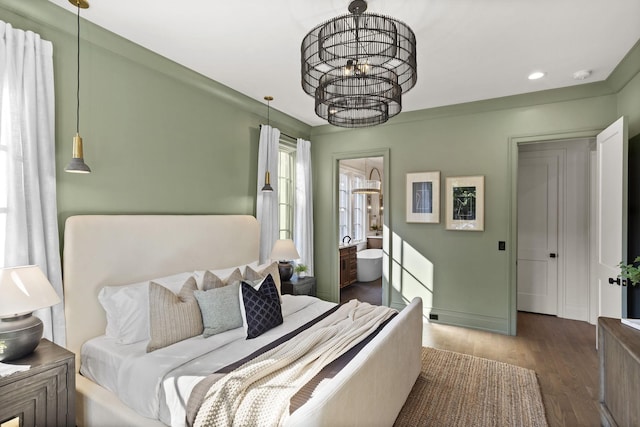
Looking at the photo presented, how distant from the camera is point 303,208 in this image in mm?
4723

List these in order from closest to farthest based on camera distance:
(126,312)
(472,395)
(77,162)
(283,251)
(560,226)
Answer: (77,162) → (126,312) → (472,395) → (283,251) → (560,226)

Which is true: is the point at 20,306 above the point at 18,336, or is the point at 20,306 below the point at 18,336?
above

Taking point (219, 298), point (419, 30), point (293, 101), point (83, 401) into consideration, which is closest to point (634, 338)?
point (419, 30)

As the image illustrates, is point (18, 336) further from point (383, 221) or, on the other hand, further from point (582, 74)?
point (582, 74)

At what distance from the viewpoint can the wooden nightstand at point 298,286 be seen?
3.76 meters

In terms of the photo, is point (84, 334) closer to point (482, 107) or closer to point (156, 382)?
point (156, 382)

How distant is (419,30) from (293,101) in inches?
74.2

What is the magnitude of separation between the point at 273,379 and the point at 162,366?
664 millimetres

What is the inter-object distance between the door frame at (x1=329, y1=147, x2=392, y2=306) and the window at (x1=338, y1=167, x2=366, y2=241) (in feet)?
5.72

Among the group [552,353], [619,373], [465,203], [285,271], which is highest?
[465,203]

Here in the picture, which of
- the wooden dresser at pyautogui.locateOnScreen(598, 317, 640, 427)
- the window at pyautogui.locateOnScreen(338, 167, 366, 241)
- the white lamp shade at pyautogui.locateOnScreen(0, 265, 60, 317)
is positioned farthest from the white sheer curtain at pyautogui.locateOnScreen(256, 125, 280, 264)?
the wooden dresser at pyautogui.locateOnScreen(598, 317, 640, 427)

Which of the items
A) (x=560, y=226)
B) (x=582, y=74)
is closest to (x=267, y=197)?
(x=582, y=74)

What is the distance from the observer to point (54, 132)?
7.26 feet

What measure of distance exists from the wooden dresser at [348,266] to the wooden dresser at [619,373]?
161 inches
